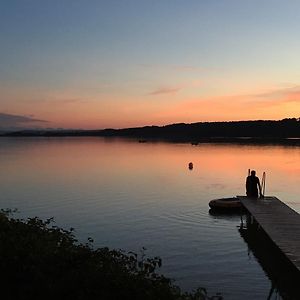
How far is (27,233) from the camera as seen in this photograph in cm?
1303

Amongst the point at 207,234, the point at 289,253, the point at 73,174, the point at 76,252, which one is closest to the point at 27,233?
the point at 76,252

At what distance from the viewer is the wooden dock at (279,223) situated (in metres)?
19.3

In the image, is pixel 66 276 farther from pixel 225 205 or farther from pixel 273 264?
pixel 225 205

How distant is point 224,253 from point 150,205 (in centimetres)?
1639

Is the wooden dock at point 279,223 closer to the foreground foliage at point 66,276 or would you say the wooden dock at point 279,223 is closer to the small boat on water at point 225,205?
the small boat on water at point 225,205

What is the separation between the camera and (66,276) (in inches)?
392

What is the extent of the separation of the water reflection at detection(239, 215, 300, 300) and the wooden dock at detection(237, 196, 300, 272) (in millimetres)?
624

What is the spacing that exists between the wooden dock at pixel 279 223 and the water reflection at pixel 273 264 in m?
0.62

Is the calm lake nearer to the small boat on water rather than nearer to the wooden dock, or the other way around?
the small boat on water

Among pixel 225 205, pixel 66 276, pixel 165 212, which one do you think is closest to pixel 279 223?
pixel 225 205

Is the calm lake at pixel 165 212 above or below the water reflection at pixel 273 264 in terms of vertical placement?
above

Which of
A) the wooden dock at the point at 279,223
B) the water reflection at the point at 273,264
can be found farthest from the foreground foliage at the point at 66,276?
the water reflection at the point at 273,264

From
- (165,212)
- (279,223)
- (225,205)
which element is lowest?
(165,212)

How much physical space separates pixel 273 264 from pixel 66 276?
50.4 ft
